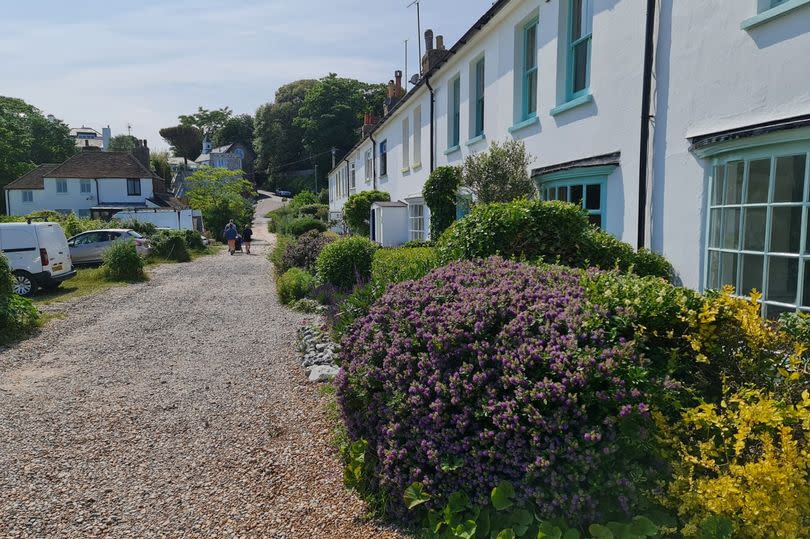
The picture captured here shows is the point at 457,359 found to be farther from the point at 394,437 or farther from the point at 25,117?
the point at 25,117

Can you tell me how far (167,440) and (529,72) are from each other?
319 inches

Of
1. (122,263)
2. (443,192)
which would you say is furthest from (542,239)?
(122,263)

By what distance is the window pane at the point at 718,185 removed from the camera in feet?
17.8

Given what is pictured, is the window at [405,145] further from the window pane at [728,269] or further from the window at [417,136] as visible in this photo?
the window pane at [728,269]

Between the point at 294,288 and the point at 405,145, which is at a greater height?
the point at 405,145

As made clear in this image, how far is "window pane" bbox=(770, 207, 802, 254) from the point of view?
4590mm

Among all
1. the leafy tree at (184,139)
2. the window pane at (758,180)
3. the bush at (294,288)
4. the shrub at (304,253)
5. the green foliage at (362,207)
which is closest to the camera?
the window pane at (758,180)

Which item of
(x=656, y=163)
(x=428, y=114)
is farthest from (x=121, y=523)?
(x=428, y=114)

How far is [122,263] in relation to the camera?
54.7ft

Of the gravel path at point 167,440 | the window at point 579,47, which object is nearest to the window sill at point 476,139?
the window at point 579,47

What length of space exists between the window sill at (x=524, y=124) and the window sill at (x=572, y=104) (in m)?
0.63

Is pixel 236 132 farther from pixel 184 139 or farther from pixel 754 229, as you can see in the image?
pixel 754 229

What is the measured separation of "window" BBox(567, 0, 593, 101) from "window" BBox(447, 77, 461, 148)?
5.37 m

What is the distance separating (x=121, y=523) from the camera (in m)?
3.72
